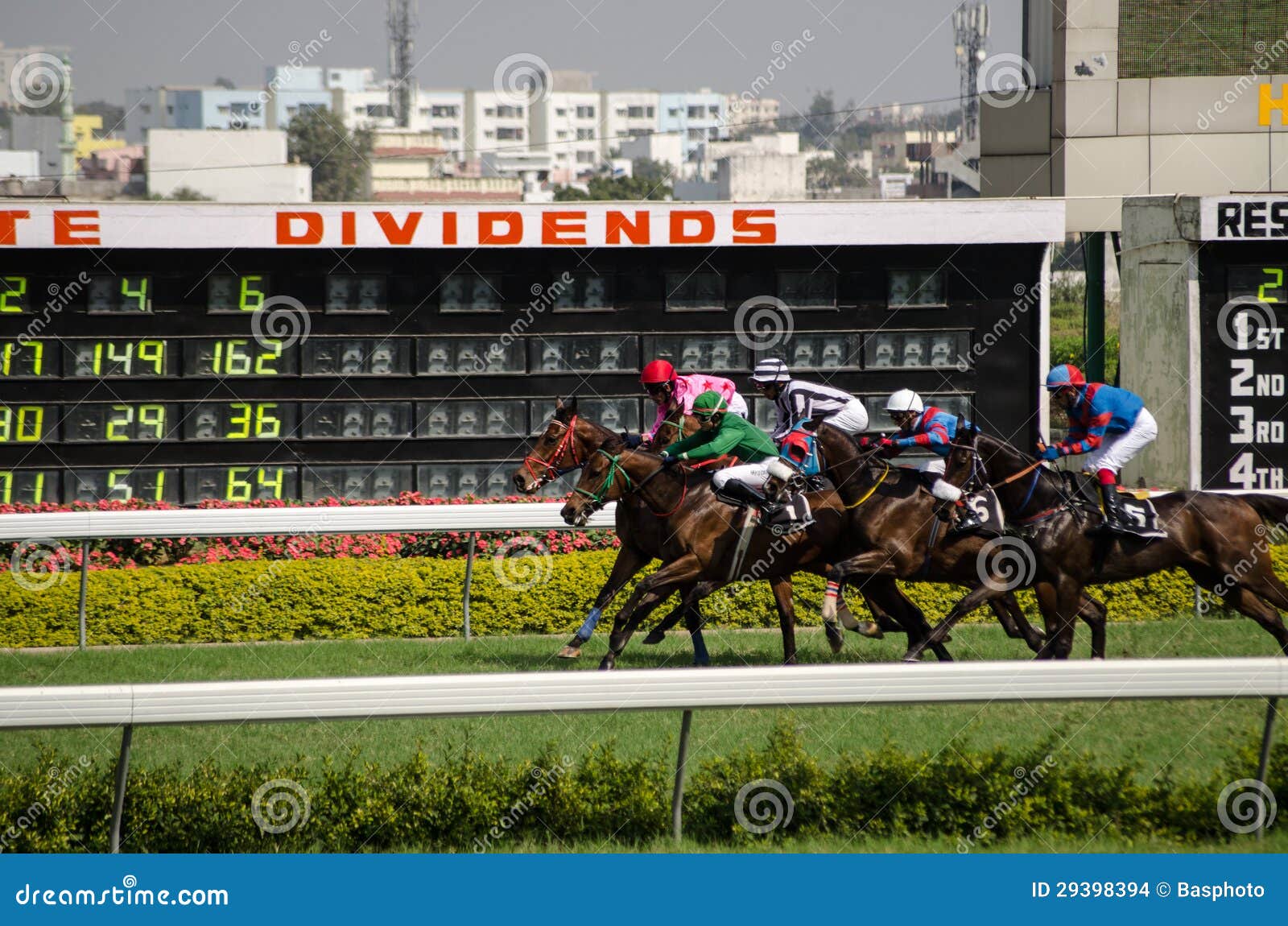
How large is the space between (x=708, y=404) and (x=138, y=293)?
5215 millimetres

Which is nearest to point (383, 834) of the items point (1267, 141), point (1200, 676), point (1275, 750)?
point (1200, 676)

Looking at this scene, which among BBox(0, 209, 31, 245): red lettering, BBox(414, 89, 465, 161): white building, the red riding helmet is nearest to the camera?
the red riding helmet

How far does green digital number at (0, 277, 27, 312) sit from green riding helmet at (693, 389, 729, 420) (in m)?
5.72

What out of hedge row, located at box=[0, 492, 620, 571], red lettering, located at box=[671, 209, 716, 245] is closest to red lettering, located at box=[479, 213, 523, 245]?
red lettering, located at box=[671, 209, 716, 245]

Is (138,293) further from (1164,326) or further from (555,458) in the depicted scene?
(1164,326)

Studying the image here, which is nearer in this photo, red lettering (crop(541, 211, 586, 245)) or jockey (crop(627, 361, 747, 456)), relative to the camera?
jockey (crop(627, 361, 747, 456))

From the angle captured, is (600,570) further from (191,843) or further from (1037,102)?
(1037,102)

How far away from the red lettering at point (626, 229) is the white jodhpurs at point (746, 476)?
3.75 meters

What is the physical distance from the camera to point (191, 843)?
459 cm

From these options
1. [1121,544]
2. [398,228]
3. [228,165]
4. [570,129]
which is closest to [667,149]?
[570,129]

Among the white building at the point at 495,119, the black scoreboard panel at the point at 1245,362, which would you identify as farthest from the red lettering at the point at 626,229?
the white building at the point at 495,119

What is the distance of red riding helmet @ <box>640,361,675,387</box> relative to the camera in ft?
27.0

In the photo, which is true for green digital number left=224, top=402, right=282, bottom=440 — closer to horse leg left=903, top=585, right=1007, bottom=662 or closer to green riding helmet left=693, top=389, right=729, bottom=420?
green riding helmet left=693, top=389, right=729, bottom=420

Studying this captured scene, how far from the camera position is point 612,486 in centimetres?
780
